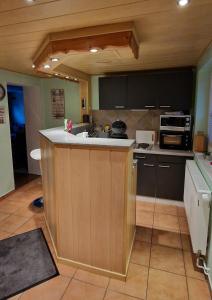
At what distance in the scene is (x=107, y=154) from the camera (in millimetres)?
1812

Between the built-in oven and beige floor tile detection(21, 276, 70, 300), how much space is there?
2.45 m

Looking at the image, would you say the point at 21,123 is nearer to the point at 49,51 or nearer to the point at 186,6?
the point at 49,51

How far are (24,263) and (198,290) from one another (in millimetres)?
1779

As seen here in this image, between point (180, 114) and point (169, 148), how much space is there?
59 cm

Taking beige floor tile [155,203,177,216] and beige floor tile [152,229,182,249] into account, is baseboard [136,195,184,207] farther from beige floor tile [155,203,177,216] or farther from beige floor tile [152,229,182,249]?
beige floor tile [152,229,182,249]

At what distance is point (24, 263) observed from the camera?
2.25 metres

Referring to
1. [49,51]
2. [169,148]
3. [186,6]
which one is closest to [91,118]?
[169,148]

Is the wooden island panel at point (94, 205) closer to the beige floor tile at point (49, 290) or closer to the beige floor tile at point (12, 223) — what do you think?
the beige floor tile at point (49, 290)

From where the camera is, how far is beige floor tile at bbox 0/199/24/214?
3389 mm

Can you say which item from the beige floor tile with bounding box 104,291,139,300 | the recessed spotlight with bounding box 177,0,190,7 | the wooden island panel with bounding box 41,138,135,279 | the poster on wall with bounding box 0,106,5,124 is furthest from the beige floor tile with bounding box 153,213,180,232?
the poster on wall with bounding box 0,106,5,124

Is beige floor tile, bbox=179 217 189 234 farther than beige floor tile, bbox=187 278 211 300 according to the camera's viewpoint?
Yes

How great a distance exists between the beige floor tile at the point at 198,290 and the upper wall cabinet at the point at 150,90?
2506 millimetres

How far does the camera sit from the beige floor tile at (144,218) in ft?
9.73

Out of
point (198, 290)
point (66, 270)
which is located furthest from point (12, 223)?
point (198, 290)
